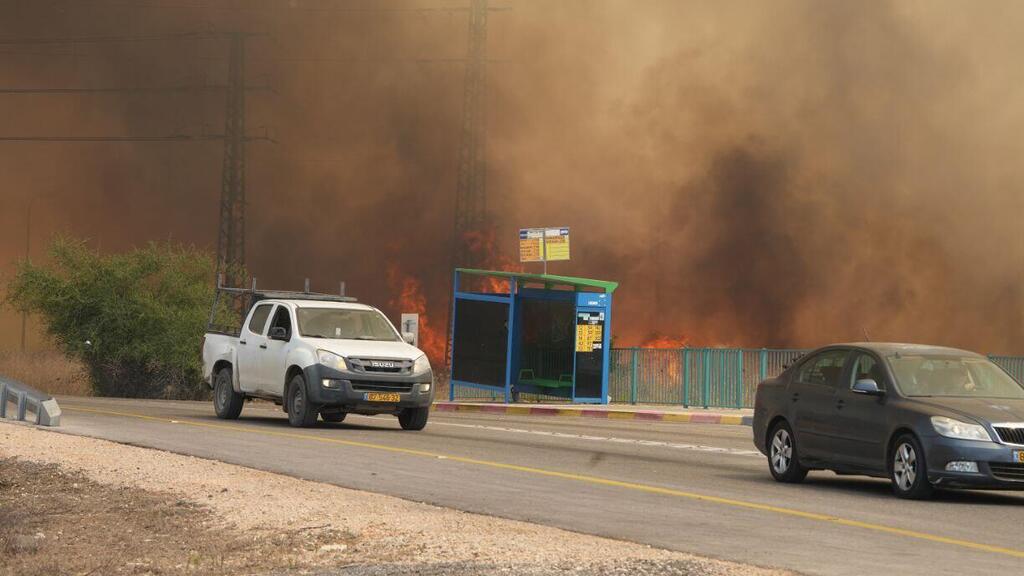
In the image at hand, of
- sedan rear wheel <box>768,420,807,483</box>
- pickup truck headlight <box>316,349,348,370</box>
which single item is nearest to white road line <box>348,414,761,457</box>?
pickup truck headlight <box>316,349,348,370</box>

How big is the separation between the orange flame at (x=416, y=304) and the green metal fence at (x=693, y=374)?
2860cm

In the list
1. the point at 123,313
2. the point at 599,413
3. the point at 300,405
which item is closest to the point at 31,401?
the point at 300,405

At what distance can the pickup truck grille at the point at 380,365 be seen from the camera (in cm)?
2084

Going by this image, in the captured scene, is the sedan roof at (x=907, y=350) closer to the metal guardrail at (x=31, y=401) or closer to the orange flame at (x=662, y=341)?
the metal guardrail at (x=31, y=401)

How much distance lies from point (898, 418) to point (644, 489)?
2363 millimetres

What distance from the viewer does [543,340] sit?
35812 millimetres

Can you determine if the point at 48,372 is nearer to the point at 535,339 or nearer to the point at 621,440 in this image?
the point at 535,339

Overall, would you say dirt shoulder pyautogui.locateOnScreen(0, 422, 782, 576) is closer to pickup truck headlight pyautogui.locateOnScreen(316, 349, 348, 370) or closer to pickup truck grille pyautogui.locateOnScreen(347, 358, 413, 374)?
pickup truck headlight pyautogui.locateOnScreen(316, 349, 348, 370)

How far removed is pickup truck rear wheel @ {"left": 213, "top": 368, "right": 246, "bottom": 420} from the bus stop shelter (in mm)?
11067

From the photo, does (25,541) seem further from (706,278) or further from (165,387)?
(706,278)

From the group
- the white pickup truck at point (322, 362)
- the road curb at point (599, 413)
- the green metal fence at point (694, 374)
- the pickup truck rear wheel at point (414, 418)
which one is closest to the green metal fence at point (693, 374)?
the green metal fence at point (694, 374)

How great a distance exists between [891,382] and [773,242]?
4815cm

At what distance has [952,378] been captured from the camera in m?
14.2

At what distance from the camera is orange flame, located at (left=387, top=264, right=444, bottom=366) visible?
215 ft
